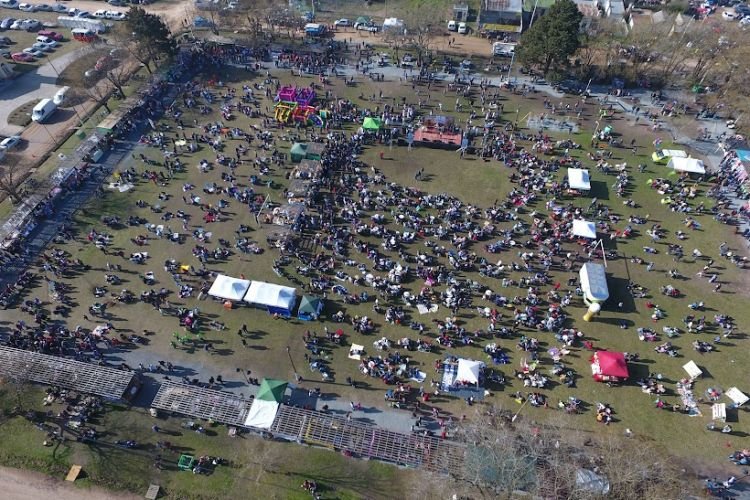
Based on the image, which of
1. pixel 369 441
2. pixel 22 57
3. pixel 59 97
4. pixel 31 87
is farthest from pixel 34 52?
pixel 369 441

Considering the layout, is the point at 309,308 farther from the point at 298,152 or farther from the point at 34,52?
the point at 34,52

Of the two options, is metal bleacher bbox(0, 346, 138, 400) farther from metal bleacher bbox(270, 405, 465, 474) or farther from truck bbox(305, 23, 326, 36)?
truck bbox(305, 23, 326, 36)

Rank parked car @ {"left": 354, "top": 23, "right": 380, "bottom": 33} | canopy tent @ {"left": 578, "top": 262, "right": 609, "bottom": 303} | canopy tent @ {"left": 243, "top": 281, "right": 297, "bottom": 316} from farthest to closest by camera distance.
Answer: parked car @ {"left": 354, "top": 23, "right": 380, "bottom": 33}, canopy tent @ {"left": 243, "top": 281, "right": 297, "bottom": 316}, canopy tent @ {"left": 578, "top": 262, "right": 609, "bottom": 303}

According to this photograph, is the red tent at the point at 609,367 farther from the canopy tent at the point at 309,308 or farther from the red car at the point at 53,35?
the red car at the point at 53,35

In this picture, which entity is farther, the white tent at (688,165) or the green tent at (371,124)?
the green tent at (371,124)

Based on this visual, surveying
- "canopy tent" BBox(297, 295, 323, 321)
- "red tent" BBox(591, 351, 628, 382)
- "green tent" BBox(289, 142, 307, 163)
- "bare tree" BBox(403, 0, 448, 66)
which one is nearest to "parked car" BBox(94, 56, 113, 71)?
"green tent" BBox(289, 142, 307, 163)

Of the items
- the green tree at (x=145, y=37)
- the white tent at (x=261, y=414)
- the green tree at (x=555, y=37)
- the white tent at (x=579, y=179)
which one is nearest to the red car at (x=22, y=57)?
the green tree at (x=145, y=37)
